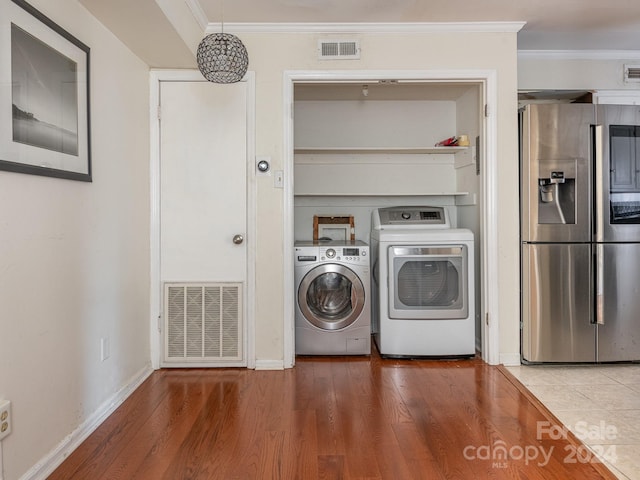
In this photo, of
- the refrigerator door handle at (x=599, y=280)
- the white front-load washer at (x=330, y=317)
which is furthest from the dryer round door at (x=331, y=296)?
the refrigerator door handle at (x=599, y=280)

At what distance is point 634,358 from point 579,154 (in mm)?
1470

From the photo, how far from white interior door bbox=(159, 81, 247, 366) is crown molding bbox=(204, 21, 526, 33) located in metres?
0.40

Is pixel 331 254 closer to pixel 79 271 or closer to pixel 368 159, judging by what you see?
pixel 368 159

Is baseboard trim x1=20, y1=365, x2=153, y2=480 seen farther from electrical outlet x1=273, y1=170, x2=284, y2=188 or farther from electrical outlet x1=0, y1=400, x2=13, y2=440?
electrical outlet x1=273, y1=170, x2=284, y2=188

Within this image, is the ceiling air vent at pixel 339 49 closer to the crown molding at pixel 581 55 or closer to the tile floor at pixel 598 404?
the crown molding at pixel 581 55

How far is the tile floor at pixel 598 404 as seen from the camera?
1917 mm

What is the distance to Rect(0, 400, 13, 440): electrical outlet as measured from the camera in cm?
154

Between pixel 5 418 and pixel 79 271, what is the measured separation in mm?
725

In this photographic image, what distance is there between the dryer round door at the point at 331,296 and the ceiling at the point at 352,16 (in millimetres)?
1707

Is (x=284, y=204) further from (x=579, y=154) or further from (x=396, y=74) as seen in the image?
(x=579, y=154)

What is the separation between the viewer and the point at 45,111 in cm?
181

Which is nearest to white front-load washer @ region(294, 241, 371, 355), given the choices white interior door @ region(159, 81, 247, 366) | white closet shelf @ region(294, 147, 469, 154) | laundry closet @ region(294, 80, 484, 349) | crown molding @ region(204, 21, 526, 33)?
white interior door @ region(159, 81, 247, 366)

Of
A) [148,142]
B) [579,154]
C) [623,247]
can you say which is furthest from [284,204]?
[623,247]

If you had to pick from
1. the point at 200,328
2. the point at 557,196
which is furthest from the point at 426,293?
the point at 200,328
